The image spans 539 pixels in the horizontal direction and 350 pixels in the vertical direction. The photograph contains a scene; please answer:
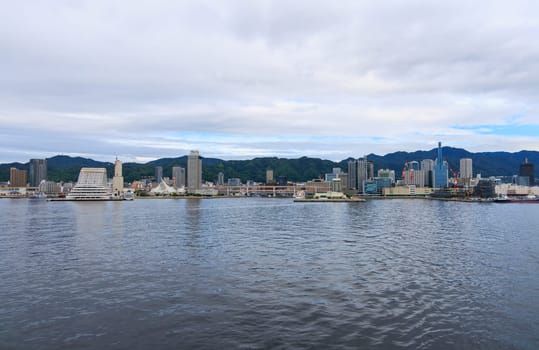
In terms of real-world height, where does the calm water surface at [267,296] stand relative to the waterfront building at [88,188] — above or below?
below

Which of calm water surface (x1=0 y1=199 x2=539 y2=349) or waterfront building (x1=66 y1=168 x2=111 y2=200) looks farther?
waterfront building (x1=66 y1=168 x2=111 y2=200)

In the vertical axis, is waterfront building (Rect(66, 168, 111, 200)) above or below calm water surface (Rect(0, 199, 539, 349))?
above

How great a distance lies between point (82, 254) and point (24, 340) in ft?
64.1

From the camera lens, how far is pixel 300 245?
132 feet

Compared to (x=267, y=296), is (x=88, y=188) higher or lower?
higher

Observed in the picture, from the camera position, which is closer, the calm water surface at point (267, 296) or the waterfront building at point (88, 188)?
the calm water surface at point (267, 296)

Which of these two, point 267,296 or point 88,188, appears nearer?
point 267,296

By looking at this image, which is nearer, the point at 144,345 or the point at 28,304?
the point at 144,345

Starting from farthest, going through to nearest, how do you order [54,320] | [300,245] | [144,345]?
[300,245], [54,320], [144,345]

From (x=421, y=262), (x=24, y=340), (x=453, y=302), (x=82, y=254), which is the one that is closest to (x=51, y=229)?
(x=82, y=254)

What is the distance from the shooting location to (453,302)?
21.0 meters

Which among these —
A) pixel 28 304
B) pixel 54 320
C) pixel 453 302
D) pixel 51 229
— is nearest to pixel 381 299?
pixel 453 302

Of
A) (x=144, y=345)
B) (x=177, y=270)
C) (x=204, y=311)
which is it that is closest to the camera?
(x=144, y=345)

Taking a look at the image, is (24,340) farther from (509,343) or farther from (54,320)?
(509,343)
